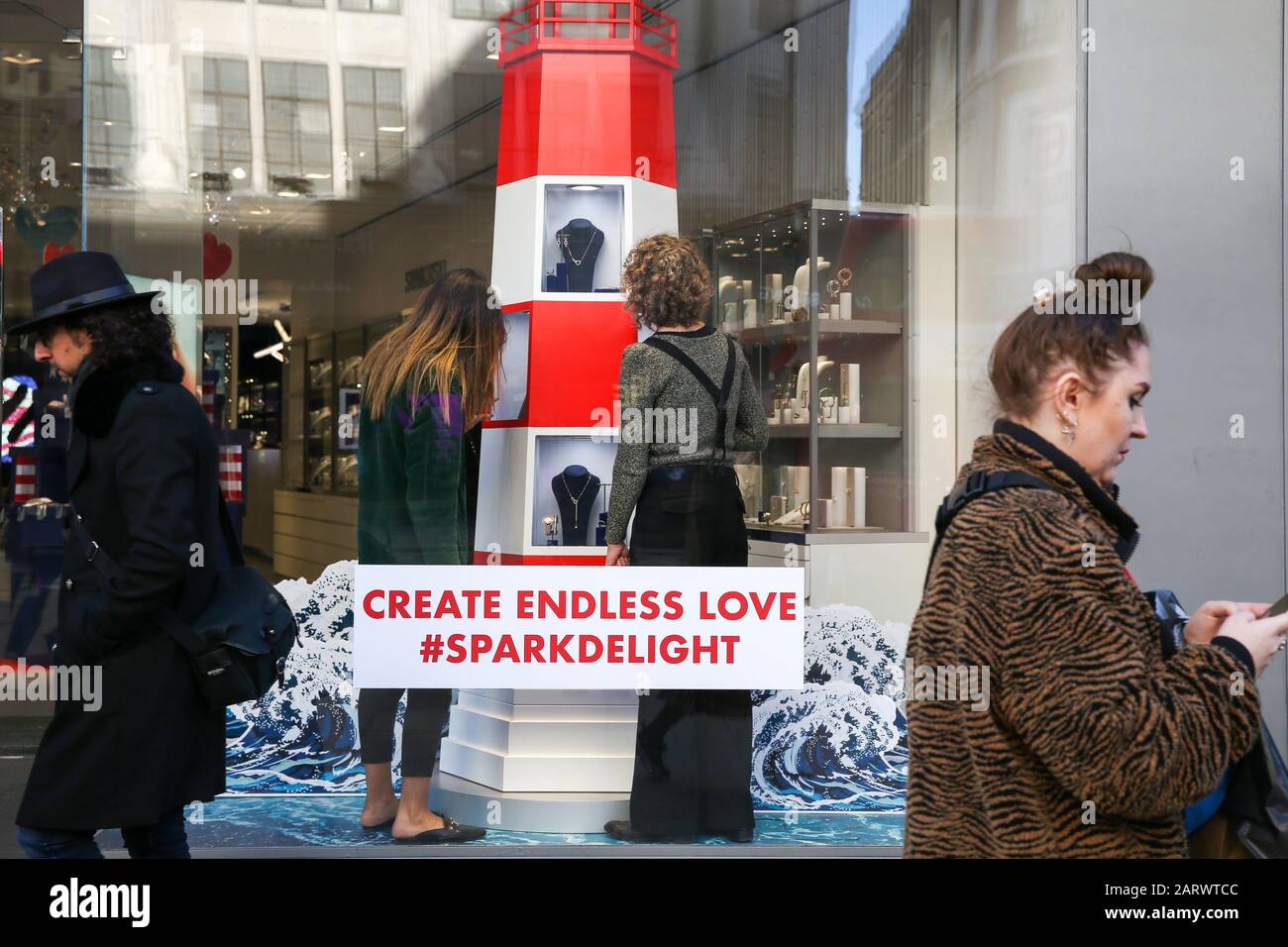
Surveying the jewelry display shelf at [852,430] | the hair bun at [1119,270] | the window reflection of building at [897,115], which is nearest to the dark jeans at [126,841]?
the hair bun at [1119,270]

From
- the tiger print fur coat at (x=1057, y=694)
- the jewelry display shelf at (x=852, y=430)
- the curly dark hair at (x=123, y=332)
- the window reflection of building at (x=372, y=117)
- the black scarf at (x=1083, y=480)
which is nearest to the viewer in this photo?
the tiger print fur coat at (x=1057, y=694)

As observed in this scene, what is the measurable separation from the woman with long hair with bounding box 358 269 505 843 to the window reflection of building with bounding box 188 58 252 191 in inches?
31.9

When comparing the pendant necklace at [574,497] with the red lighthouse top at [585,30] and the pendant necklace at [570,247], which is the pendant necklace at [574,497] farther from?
the red lighthouse top at [585,30]

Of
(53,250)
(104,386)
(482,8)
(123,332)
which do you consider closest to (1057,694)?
(104,386)

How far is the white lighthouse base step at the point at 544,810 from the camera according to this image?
448cm

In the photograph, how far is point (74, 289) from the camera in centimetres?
322

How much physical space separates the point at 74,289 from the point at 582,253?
178 centimetres

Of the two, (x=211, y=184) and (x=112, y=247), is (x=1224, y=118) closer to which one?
(x=211, y=184)

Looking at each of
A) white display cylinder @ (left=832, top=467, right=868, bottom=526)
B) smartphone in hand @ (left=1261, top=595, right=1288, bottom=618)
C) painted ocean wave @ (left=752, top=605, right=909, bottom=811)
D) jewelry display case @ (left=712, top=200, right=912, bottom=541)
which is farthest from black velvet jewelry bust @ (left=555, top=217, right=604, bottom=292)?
smartphone in hand @ (left=1261, top=595, right=1288, bottom=618)

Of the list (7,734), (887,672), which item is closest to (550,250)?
(887,672)

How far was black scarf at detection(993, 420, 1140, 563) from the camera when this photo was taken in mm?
2016

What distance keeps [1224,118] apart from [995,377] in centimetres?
326

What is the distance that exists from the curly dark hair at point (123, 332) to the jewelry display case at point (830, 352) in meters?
2.04

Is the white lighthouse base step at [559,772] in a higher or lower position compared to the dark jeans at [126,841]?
lower
